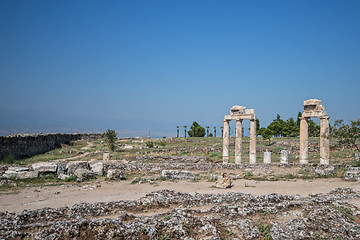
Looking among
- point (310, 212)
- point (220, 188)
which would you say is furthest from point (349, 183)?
point (310, 212)

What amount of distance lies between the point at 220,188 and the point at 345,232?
7803 mm

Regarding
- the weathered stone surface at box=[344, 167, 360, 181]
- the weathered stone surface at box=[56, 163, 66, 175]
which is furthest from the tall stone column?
the weathered stone surface at box=[56, 163, 66, 175]

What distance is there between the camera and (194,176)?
62.7ft

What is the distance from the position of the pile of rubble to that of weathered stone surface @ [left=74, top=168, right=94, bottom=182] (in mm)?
9404

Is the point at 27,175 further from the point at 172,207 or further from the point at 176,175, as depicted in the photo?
the point at 172,207

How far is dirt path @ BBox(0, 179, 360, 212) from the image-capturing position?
11.9 metres

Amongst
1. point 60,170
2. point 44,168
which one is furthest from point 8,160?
point 60,170

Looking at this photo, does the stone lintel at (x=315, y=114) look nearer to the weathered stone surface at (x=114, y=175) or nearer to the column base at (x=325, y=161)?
the column base at (x=325, y=161)

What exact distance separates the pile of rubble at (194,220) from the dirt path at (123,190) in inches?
105

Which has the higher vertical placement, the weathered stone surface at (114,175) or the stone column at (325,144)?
the stone column at (325,144)

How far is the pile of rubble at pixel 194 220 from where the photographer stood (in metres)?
6.96

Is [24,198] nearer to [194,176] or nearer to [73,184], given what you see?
[73,184]

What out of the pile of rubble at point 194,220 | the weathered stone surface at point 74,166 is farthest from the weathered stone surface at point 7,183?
the pile of rubble at point 194,220

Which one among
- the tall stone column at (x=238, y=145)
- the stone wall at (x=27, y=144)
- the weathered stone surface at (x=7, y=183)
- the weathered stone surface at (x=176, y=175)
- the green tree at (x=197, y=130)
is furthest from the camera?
the green tree at (x=197, y=130)
